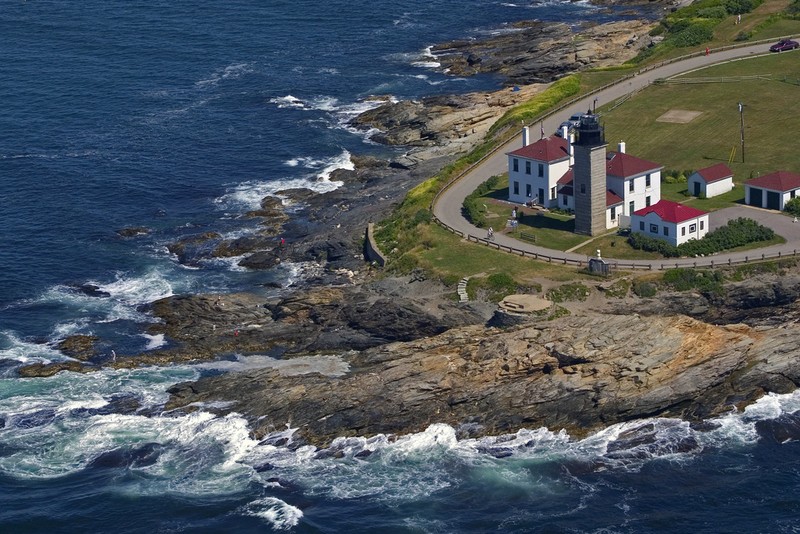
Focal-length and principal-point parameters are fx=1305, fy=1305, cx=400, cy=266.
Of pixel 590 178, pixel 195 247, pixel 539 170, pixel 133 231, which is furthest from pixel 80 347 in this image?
pixel 590 178

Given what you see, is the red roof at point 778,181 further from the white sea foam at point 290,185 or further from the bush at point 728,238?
the white sea foam at point 290,185

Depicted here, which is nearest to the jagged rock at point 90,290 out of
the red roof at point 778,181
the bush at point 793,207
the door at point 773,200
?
the red roof at point 778,181

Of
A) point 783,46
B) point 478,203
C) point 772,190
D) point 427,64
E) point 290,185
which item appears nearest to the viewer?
point 772,190

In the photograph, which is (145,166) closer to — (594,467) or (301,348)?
(301,348)

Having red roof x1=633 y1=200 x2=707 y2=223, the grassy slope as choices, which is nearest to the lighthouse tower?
the grassy slope

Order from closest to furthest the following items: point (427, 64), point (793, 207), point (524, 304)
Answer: point (524, 304) < point (793, 207) < point (427, 64)

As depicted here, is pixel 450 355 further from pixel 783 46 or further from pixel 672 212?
pixel 783 46

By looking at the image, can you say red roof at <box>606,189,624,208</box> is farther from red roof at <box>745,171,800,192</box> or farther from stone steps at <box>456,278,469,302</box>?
stone steps at <box>456,278,469,302</box>
